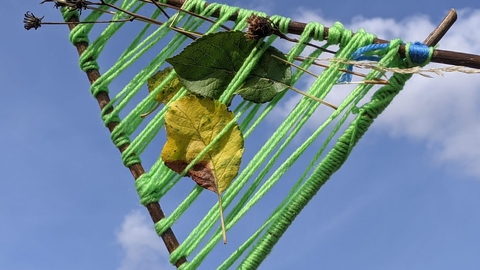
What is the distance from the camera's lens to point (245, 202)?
1.01 m

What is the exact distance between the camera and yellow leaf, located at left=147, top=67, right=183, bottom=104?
113 cm

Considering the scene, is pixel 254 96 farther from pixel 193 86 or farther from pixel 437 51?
pixel 437 51

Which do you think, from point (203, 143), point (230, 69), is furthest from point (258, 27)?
point (203, 143)

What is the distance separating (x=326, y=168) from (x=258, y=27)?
0.26 m

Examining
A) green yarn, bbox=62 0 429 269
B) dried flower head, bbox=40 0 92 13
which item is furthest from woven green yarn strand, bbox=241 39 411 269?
dried flower head, bbox=40 0 92 13

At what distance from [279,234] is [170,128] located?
25 cm

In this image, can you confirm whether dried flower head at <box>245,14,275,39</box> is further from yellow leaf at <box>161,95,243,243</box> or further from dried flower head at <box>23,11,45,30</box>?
dried flower head at <box>23,11,45,30</box>

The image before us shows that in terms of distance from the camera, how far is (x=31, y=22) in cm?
113

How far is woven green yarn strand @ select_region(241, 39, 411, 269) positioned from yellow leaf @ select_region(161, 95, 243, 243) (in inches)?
4.3

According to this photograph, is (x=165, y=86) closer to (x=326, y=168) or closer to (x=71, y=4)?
(x=71, y=4)

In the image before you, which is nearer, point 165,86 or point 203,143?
point 203,143

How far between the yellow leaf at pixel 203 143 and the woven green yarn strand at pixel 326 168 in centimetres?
11

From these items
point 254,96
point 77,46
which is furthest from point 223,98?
point 77,46

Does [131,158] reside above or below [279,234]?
above
